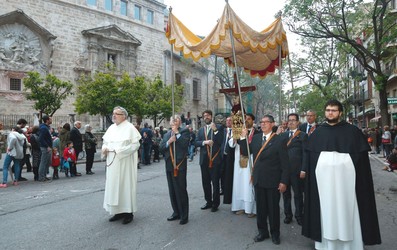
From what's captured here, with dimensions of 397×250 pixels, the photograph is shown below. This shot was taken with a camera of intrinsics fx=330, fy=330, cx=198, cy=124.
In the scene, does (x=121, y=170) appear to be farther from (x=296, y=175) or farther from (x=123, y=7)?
(x=123, y=7)

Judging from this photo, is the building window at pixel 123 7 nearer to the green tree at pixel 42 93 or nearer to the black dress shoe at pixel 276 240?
the green tree at pixel 42 93

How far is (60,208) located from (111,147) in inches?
76.5

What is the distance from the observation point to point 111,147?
18.2 ft

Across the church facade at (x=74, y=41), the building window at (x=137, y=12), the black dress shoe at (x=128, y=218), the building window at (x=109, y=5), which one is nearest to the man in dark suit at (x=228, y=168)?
the black dress shoe at (x=128, y=218)

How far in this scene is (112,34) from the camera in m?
29.1

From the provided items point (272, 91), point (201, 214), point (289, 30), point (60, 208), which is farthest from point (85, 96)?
point (272, 91)

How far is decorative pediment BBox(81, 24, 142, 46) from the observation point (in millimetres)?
27266

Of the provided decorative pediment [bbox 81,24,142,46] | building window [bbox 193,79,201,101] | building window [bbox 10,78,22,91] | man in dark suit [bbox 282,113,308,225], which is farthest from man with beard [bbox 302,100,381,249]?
building window [bbox 193,79,201,101]

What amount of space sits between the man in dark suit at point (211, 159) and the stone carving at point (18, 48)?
68.0ft

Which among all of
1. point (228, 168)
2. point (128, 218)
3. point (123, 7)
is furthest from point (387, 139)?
point (123, 7)

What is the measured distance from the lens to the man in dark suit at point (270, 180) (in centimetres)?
443

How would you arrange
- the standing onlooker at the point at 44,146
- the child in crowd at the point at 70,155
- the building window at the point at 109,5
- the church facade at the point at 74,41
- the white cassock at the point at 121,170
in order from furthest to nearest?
the building window at the point at 109,5
the church facade at the point at 74,41
the child in crowd at the point at 70,155
the standing onlooker at the point at 44,146
the white cassock at the point at 121,170

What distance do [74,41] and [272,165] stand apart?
2554 centimetres

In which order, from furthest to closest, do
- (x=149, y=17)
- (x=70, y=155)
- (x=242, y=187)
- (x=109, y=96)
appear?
1. (x=149, y=17)
2. (x=109, y=96)
3. (x=70, y=155)
4. (x=242, y=187)
